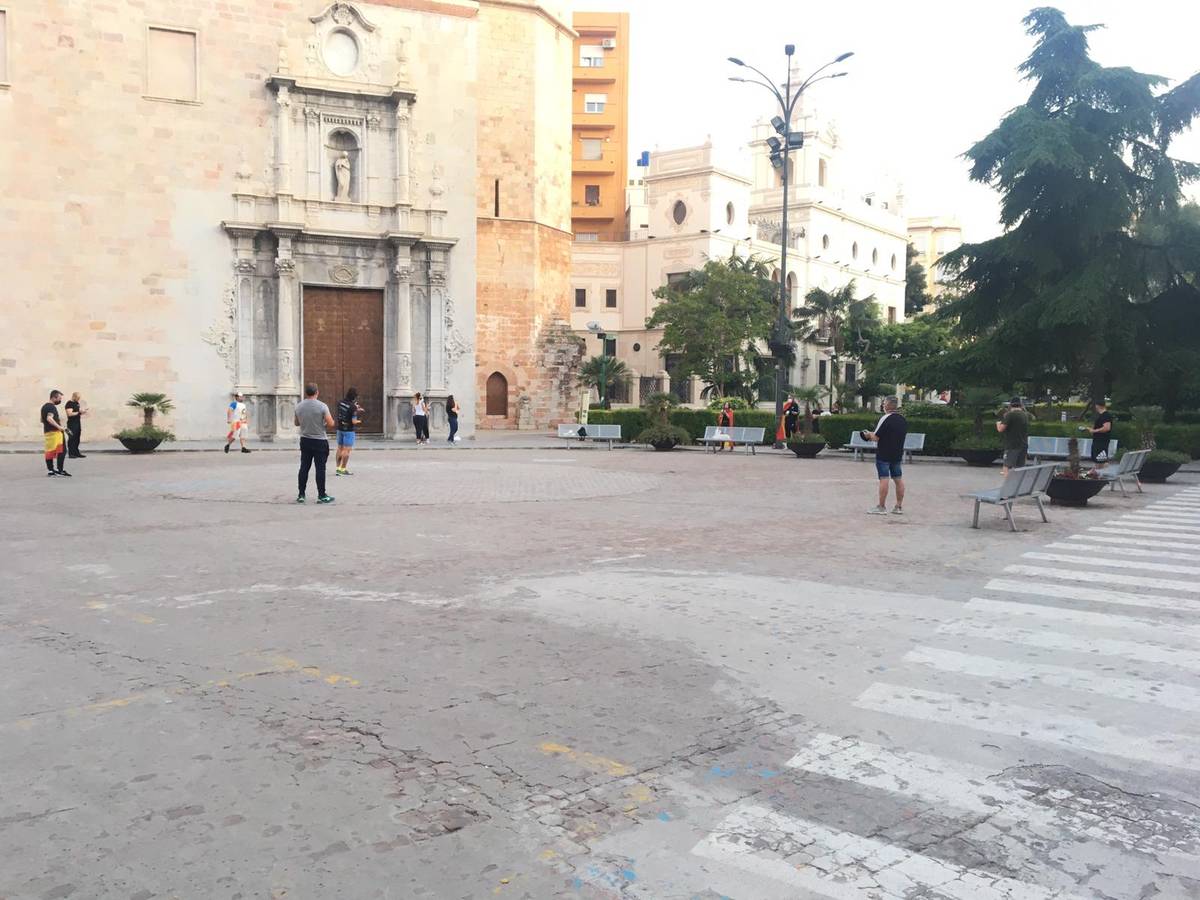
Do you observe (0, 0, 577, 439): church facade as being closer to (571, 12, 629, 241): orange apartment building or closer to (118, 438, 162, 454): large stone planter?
(118, 438, 162, 454): large stone planter

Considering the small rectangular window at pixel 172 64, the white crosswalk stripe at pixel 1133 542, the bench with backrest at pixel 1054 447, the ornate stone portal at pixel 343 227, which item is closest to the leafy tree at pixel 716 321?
the ornate stone portal at pixel 343 227

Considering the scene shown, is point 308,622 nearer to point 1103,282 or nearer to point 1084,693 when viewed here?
point 1084,693

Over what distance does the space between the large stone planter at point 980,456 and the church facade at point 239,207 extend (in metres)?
18.3

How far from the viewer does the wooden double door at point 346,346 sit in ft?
111

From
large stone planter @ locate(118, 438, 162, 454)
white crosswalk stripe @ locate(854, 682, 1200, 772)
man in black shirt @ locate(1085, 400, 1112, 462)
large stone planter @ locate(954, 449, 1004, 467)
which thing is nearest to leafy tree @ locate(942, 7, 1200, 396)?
large stone planter @ locate(954, 449, 1004, 467)

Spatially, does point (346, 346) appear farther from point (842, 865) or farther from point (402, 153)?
point (842, 865)

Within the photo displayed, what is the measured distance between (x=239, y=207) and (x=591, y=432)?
14259 millimetres

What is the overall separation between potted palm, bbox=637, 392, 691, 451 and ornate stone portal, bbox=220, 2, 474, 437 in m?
8.79

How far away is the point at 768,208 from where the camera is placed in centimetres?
7038

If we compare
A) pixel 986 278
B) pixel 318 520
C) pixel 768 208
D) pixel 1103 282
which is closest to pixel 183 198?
pixel 318 520

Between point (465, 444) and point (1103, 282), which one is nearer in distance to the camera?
point (1103, 282)

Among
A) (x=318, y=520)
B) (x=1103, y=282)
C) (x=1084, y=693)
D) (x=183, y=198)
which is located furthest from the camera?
(x=183, y=198)

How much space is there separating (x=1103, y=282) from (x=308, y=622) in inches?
937

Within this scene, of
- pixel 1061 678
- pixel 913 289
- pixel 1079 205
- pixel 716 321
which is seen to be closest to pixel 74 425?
pixel 1061 678
